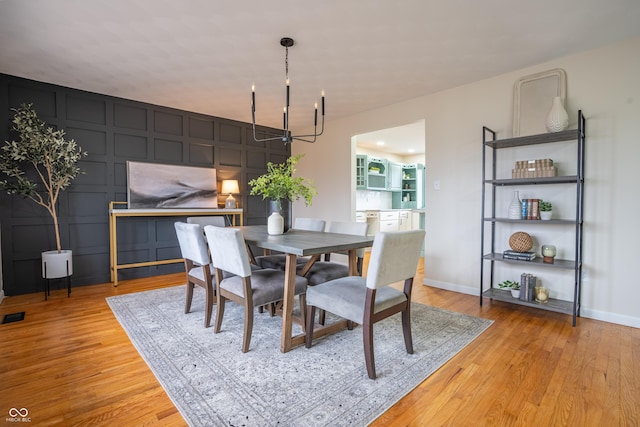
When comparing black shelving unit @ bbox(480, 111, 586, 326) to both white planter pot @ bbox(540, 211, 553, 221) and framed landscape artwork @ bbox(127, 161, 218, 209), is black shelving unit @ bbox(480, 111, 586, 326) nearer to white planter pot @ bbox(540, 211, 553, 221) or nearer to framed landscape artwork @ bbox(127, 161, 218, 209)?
white planter pot @ bbox(540, 211, 553, 221)

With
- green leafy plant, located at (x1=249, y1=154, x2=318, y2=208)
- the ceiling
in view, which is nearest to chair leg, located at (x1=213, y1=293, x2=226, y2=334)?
green leafy plant, located at (x1=249, y1=154, x2=318, y2=208)

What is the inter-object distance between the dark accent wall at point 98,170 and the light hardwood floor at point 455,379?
3.88ft

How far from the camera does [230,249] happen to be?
203cm

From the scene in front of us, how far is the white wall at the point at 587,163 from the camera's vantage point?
8.58 ft

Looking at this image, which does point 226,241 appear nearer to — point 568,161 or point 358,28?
point 358,28

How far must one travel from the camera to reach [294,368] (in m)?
1.90

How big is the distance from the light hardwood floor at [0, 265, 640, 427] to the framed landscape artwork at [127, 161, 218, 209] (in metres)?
1.84

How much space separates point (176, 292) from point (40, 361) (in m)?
1.53

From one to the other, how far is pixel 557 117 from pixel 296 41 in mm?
→ 2351

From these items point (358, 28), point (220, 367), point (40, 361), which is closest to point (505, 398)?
point (220, 367)

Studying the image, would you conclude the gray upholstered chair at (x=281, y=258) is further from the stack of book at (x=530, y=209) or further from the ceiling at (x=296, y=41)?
the stack of book at (x=530, y=209)

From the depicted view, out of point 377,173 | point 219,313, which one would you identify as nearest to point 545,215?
point 219,313

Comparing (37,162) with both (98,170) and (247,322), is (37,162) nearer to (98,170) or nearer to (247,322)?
(98,170)

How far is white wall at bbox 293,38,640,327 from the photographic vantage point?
2615mm
